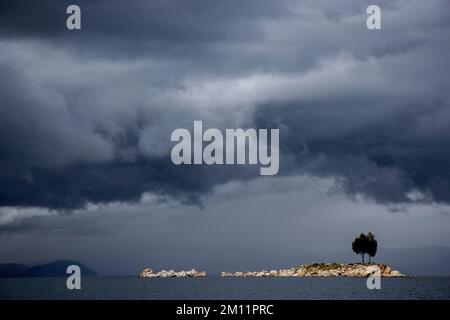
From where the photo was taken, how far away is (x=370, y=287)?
170500 millimetres
